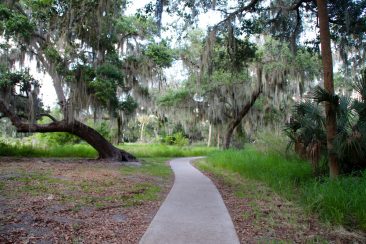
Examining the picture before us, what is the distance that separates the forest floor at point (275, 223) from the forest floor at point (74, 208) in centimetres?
151

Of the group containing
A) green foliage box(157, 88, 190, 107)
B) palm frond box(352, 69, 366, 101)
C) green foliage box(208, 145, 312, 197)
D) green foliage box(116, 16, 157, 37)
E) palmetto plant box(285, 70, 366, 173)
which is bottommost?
green foliage box(208, 145, 312, 197)

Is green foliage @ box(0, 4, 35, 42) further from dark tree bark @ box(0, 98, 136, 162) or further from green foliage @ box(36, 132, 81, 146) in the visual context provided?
green foliage @ box(36, 132, 81, 146)

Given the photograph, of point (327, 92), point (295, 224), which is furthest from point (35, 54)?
point (295, 224)

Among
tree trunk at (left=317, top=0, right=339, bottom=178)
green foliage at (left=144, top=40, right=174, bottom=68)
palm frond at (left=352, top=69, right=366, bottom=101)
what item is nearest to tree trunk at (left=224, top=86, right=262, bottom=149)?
green foliage at (left=144, top=40, right=174, bottom=68)

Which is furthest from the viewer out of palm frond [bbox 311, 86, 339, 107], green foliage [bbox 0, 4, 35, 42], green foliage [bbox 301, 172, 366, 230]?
green foliage [bbox 0, 4, 35, 42]

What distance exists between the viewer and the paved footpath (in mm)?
4656

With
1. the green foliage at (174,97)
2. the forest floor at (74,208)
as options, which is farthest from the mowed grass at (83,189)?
the green foliage at (174,97)

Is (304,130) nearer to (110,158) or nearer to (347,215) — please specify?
(347,215)

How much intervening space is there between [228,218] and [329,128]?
3.50 m

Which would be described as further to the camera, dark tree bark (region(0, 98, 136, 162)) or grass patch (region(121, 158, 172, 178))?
dark tree bark (region(0, 98, 136, 162))

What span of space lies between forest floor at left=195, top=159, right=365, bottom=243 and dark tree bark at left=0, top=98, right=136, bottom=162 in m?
9.90

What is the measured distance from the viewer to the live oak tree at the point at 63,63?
1306cm

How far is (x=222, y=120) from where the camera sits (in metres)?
26.6

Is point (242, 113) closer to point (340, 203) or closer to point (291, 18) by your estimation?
point (291, 18)
